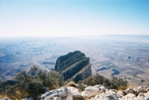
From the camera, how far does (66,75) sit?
408ft

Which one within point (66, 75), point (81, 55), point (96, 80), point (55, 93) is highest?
point (55, 93)

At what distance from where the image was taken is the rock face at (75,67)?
11214cm

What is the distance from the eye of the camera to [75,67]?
436 feet

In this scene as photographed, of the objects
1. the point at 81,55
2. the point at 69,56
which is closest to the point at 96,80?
the point at 81,55

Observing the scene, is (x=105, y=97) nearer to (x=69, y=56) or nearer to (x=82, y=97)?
(x=82, y=97)

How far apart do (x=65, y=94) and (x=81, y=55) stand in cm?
13935

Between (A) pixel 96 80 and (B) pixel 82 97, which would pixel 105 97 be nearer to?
(B) pixel 82 97

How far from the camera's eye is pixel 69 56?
6722 inches

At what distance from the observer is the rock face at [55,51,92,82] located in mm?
112137

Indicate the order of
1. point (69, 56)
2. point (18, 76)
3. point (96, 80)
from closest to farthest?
1. point (18, 76)
2. point (96, 80)
3. point (69, 56)

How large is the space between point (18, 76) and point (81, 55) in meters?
129

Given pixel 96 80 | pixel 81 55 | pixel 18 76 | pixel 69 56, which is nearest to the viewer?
pixel 18 76

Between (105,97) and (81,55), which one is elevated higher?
(105,97)

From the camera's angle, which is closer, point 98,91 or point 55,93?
point 55,93
